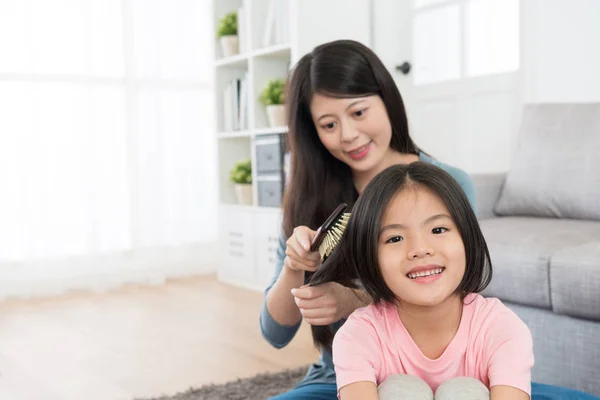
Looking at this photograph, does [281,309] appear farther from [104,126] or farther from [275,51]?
[104,126]

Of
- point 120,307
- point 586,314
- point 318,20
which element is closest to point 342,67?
point 586,314

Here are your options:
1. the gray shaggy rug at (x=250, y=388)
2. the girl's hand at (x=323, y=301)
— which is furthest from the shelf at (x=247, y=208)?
the girl's hand at (x=323, y=301)

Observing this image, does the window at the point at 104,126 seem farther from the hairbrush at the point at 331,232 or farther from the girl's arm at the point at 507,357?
the girl's arm at the point at 507,357

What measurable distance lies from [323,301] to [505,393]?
1.22 feet

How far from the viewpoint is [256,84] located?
12.9ft

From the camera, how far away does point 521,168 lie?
2.66m

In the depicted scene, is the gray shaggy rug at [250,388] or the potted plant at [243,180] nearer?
the gray shaggy rug at [250,388]

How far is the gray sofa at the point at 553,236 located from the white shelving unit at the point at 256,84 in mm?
1084

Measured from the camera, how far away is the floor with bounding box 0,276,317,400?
7.84 ft

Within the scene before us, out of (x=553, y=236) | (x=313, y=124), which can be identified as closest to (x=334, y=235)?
(x=313, y=124)

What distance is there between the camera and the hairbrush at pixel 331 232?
3.79 feet

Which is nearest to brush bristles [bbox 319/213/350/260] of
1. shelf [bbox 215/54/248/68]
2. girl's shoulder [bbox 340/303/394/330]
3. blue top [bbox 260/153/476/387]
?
girl's shoulder [bbox 340/303/394/330]

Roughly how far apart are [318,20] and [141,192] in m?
1.53

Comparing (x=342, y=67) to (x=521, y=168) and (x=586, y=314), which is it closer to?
(x=586, y=314)
